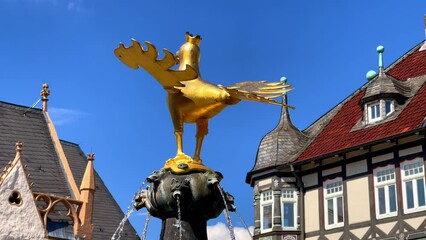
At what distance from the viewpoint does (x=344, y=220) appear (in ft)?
82.0

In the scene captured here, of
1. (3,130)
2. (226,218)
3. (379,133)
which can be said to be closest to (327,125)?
(379,133)

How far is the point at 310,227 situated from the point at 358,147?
3.46m

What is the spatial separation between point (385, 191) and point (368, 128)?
8.79ft

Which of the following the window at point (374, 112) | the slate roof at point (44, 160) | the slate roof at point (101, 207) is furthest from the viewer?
the slate roof at point (101, 207)

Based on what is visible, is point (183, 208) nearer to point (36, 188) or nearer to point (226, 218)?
point (226, 218)

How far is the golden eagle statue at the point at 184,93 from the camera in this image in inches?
367

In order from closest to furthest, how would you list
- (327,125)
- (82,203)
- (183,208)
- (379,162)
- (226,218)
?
(183,208)
(226,218)
(379,162)
(82,203)
(327,125)

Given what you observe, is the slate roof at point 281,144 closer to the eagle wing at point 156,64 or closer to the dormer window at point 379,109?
the dormer window at point 379,109

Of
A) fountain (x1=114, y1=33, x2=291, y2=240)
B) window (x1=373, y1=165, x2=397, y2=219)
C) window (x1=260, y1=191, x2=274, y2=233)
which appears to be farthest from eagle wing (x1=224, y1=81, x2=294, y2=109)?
window (x1=260, y1=191, x2=274, y2=233)

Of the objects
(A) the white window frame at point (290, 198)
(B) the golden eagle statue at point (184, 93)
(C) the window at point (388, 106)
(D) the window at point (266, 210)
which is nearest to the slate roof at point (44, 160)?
(D) the window at point (266, 210)

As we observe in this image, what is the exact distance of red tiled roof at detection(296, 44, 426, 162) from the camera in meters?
24.6

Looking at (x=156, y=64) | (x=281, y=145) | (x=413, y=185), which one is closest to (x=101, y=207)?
(x=281, y=145)

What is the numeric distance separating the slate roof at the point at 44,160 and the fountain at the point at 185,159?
59.0 ft

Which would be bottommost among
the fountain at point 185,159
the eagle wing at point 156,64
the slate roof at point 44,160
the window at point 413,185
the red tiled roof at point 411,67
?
the fountain at point 185,159
